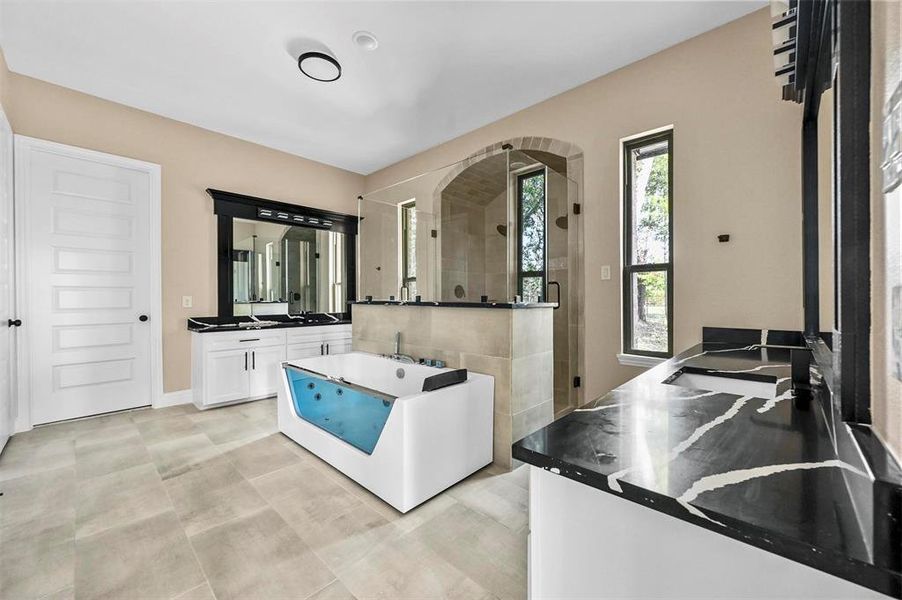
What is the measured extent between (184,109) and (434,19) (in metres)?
2.76

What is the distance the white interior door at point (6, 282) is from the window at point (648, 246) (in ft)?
15.2

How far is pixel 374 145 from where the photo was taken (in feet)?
14.9

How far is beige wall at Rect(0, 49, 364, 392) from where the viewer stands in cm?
317

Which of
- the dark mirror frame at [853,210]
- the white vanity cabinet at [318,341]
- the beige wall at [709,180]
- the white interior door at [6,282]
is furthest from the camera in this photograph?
the white vanity cabinet at [318,341]

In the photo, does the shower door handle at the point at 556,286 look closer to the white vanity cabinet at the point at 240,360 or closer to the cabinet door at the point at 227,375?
the white vanity cabinet at the point at 240,360

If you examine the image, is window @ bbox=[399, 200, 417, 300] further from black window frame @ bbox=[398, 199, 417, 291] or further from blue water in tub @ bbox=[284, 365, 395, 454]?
blue water in tub @ bbox=[284, 365, 395, 454]

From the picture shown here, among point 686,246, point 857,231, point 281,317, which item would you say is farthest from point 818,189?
point 281,317

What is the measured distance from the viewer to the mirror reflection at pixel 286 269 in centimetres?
434

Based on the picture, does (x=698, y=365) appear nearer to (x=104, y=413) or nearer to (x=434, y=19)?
(x=434, y=19)

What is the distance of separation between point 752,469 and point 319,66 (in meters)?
3.43

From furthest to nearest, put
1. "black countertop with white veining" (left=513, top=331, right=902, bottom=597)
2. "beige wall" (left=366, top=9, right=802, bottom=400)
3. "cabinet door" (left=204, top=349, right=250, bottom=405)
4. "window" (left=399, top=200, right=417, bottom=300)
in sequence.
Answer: "cabinet door" (left=204, top=349, right=250, bottom=405) → "window" (left=399, top=200, right=417, bottom=300) → "beige wall" (left=366, top=9, right=802, bottom=400) → "black countertop with white veining" (left=513, top=331, right=902, bottom=597)

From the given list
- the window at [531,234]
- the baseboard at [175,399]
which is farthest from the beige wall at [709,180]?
the baseboard at [175,399]

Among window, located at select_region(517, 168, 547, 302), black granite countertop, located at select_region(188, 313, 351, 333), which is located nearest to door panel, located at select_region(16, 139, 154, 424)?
black granite countertop, located at select_region(188, 313, 351, 333)

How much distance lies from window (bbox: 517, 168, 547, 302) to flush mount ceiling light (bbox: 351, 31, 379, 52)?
1427mm
